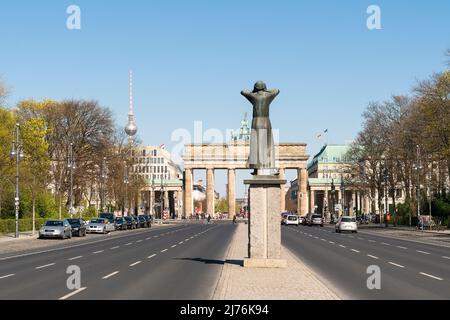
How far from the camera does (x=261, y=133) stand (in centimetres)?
2173

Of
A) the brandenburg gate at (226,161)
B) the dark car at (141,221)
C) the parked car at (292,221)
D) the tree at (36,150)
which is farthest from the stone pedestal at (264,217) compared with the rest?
the brandenburg gate at (226,161)

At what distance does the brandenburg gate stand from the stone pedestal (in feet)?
409

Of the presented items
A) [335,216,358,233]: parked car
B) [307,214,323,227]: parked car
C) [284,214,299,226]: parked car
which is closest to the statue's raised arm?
[335,216,358,233]: parked car

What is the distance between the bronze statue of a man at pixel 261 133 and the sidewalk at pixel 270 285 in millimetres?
3126

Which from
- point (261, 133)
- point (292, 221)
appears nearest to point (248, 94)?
point (261, 133)

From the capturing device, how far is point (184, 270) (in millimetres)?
22344

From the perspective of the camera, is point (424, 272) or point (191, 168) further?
point (191, 168)

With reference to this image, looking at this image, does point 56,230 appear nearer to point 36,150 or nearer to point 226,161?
point 36,150

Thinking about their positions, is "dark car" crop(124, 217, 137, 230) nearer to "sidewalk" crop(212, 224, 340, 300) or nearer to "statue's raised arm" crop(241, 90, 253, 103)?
"statue's raised arm" crop(241, 90, 253, 103)

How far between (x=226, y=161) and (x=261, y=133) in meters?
129

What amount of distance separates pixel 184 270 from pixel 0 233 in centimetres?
3679
